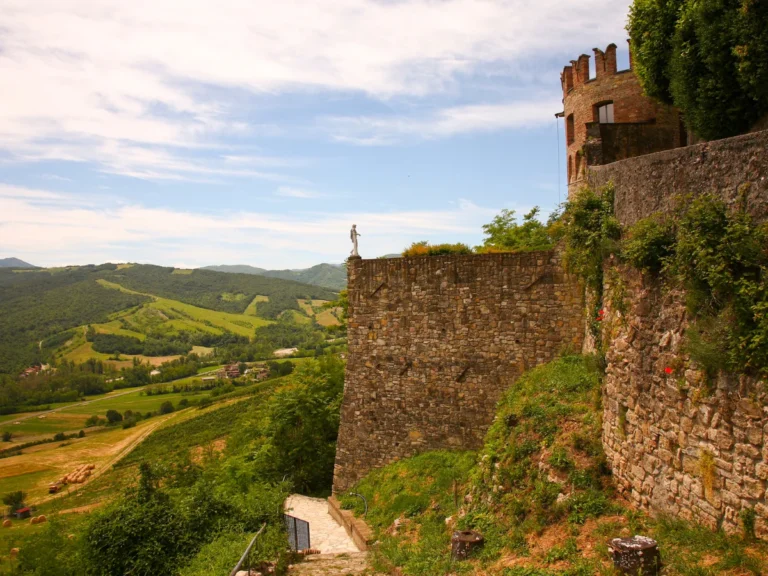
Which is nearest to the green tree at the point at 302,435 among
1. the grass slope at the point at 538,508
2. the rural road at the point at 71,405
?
the grass slope at the point at 538,508

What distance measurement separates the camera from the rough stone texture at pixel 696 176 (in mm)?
6039

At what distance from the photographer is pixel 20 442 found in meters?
90.2

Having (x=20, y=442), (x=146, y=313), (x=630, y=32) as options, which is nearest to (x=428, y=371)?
(x=630, y=32)

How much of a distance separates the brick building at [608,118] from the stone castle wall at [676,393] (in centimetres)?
700

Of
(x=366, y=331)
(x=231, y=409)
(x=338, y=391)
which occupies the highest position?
(x=366, y=331)

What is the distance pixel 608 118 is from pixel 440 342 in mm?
10566

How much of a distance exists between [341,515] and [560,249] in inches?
342

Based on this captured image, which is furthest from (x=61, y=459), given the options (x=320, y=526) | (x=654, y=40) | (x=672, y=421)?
(x=672, y=421)

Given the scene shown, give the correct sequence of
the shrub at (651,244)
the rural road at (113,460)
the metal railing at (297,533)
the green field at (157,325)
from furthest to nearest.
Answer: the green field at (157,325) → the rural road at (113,460) → the metal railing at (297,533) → the shrub at (651,244)

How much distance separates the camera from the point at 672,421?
6785mm

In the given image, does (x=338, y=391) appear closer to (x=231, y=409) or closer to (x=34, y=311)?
(x=231, y=409)

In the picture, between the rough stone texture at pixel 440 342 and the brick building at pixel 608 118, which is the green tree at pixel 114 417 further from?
the brick building at pixel 608 118

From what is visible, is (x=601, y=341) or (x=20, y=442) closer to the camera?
(x=601, y=341)

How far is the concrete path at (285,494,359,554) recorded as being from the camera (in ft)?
42.4
